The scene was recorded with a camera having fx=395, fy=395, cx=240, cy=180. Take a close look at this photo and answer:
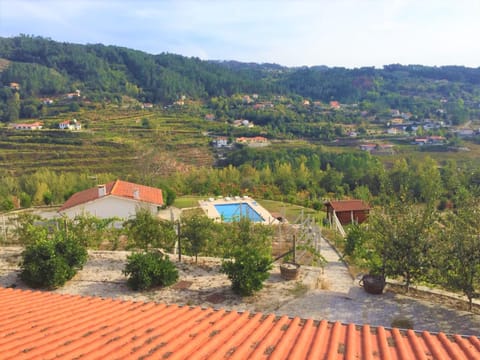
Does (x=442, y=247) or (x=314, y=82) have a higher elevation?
(x=314, y=82)

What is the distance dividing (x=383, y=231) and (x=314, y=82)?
163 meters

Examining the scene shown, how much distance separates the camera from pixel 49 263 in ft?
33.2

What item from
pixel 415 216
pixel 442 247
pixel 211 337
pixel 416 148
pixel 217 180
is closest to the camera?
pixel 211 337

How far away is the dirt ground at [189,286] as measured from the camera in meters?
9.60

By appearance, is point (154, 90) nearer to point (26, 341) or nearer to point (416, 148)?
point (416, 148)

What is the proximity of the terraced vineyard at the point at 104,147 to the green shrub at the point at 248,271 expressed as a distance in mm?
33869

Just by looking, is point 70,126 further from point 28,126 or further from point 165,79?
point 165,79

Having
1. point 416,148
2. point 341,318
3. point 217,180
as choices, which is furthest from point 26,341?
point 416,148

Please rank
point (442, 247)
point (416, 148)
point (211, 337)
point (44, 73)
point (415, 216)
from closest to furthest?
point (211, 337)
point (442, 247)
point (415, 216)
point (416, 148)
point (44, 73)

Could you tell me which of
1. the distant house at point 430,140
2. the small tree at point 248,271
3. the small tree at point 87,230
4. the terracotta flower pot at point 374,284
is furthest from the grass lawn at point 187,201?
the distant house at point 430,140

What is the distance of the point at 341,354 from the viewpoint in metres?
3.78

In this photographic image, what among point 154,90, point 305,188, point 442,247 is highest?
point 154,90

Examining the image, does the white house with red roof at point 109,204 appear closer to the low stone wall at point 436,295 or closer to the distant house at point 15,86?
the low stone wall at point 436,295

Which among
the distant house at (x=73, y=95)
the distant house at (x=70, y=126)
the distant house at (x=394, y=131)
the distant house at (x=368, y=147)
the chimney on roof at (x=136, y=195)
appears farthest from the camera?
the distant house at (x=73, y=95)
